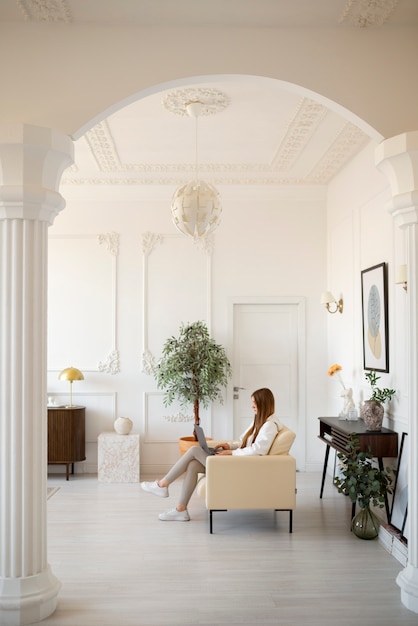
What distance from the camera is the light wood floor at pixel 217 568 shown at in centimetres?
377

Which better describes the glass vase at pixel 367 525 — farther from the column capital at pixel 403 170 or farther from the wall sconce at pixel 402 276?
the column capital at pixel 403 170

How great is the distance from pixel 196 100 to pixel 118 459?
419cm

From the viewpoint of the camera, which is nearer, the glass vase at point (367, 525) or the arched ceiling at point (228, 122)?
the arched ceiling at point (228, 122)

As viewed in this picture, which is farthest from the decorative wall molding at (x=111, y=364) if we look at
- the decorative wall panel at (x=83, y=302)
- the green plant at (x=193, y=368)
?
the green plant at (x=193, y=368)

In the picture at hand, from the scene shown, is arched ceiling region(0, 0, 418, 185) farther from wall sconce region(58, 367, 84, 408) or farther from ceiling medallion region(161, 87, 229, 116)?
wall sconce region(58, 367, 84, 408)

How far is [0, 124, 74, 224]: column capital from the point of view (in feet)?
11.7

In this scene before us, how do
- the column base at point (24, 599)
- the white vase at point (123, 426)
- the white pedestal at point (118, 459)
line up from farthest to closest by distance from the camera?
the white vase at point (123, 426)
the white pedestal at point (118, 459)
the column base at point (24, 599)

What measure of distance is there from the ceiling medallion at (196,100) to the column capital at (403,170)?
82.7 inches

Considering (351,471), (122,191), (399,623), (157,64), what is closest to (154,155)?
(122,191)

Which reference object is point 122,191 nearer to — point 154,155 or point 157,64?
point 154,155

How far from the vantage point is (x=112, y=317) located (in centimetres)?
828

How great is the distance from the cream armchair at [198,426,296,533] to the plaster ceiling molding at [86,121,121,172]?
3202 millimetres

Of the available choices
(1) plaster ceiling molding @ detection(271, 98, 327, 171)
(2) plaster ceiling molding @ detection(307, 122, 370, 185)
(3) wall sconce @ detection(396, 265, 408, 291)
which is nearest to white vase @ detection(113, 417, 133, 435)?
(1) plaster ceiling molding @ detection(271, 98, 327, 171)

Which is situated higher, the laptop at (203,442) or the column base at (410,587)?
the laptop at (203,442)
